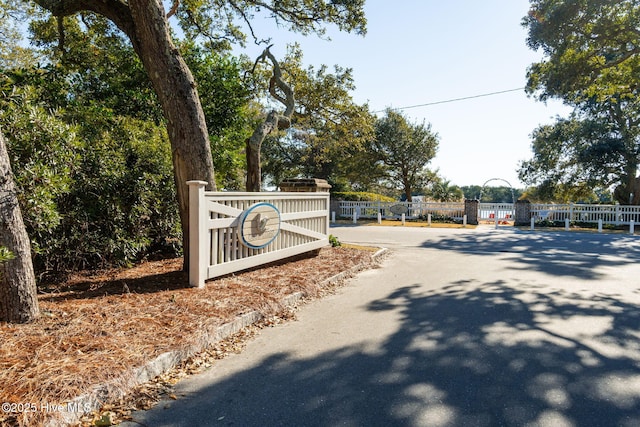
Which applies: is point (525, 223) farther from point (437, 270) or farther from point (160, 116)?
point (160, 116)

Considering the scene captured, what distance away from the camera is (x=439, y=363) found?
322 centimetres

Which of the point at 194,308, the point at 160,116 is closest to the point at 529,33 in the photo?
the point at 160,116

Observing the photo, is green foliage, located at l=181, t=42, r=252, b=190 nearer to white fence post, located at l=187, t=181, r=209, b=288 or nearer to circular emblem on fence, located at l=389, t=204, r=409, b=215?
white fence post, located at l=187, t=181, r=209, b=288

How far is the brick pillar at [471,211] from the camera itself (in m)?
20.1

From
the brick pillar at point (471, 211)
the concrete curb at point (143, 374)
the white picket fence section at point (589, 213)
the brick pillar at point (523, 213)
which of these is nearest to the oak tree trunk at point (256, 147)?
the concrete curb at point (143, 374)

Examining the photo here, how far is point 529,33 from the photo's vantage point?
13.8 m

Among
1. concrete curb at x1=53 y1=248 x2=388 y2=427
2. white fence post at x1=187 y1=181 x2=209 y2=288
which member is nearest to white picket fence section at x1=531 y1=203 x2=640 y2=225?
white fence post at x1=187 y1=181 x2=209 y2=288

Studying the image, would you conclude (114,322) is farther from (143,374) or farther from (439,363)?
(439,363)

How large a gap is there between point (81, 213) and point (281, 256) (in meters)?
3.04

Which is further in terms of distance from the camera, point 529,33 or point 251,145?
point 529,33

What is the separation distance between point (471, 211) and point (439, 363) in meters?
18.4

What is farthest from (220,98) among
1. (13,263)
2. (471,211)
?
(471,211)

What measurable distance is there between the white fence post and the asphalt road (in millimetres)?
1453

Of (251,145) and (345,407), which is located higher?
(251,145)
